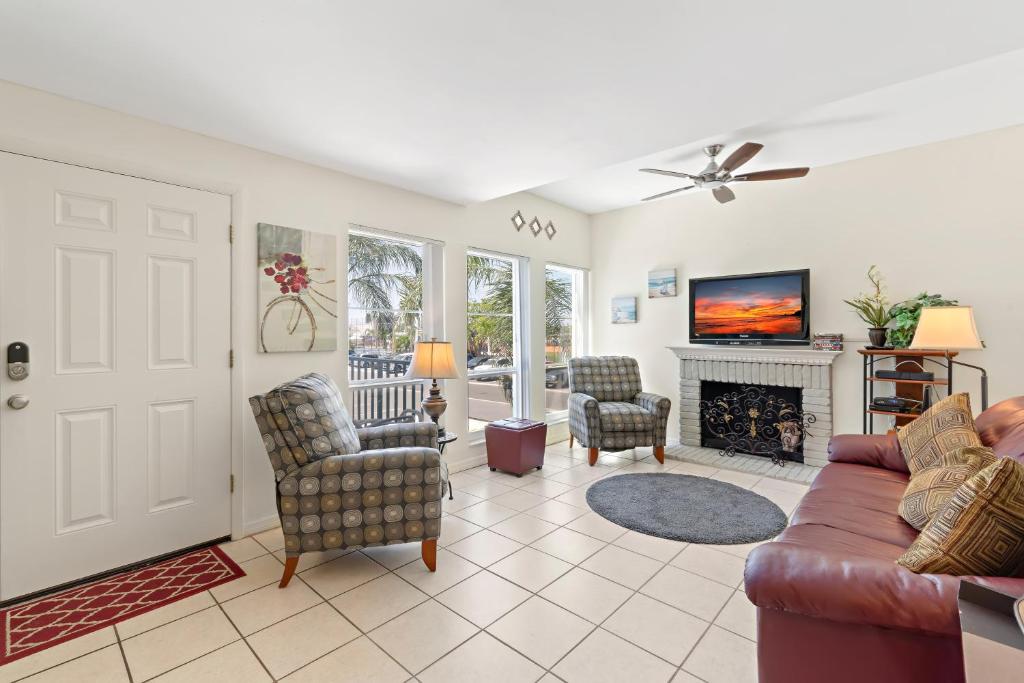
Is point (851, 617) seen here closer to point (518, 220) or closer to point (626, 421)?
point (626, 421)

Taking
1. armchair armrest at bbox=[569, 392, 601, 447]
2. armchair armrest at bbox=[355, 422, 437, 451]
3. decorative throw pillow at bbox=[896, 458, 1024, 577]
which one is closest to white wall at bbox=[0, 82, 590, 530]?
armchair armrest at bbox=[355, 422, 437, 451]

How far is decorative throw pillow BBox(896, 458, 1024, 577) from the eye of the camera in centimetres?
115

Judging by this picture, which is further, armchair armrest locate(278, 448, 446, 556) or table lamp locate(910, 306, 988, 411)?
table lamp locate(910, 306, 988, 411)

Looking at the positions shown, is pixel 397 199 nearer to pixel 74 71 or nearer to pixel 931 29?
pixel 74 71

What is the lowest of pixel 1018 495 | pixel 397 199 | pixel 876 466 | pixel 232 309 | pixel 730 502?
pixel 730 502

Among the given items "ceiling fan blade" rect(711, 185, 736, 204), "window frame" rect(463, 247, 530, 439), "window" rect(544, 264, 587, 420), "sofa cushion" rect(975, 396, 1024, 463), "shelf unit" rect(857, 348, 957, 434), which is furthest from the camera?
"window" rect(544, 264, 587, 420)

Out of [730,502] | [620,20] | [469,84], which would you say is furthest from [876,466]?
[469,84]

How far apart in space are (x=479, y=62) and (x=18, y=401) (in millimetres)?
2608

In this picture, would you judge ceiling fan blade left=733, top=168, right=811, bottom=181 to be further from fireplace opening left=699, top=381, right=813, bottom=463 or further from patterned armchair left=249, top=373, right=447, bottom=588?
patterned armchair left=249, top=373, right=447, bottom=588

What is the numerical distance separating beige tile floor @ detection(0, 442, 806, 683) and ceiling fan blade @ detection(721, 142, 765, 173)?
8.14ft

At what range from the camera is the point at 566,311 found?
5523 millimetres

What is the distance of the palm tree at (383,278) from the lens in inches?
136

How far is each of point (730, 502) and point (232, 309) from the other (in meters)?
3.55

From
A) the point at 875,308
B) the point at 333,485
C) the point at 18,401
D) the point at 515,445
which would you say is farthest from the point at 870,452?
the point at 18,401
